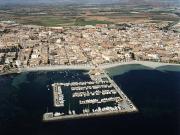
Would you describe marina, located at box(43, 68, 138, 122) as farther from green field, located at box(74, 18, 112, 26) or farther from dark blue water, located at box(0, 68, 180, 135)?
green field, located at box(74, 18, 112, 26)

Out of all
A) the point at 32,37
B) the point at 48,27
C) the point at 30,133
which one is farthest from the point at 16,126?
the point at 48,27

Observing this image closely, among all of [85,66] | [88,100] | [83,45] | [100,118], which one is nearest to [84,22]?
[83,45]

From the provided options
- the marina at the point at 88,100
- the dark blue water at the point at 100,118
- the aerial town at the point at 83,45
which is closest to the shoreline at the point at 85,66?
the aerial town at the point at 83,45

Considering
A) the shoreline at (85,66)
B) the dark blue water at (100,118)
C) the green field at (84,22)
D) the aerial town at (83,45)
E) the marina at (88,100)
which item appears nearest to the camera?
the dark blue water at (100,118)

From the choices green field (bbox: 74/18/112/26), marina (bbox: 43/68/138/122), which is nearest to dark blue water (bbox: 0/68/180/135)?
marina (bbox: 43/68/138/122)

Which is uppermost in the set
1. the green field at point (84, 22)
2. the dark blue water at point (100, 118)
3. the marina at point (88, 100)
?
the marina at point (88, 100)

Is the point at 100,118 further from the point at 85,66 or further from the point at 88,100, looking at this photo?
the point at 85,66

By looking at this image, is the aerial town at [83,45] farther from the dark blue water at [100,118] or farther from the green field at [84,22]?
the dark blue water at [100,118]
